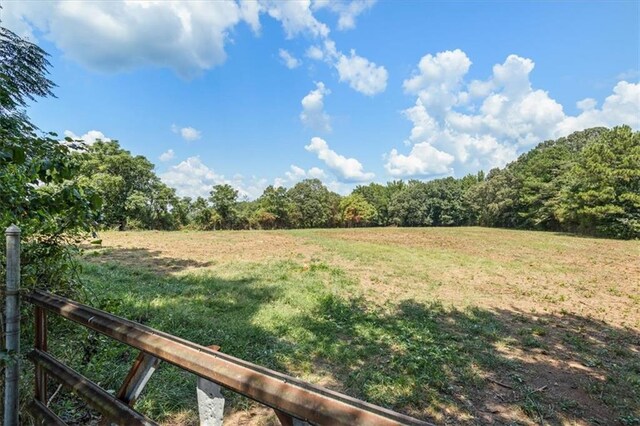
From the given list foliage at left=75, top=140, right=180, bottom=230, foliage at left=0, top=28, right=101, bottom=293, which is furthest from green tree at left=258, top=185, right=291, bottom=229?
foliage at left=0, top=28, right=101, bottom=293

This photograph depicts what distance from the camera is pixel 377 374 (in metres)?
3.41

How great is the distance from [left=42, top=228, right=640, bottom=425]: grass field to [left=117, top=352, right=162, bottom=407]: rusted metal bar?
3.84ft

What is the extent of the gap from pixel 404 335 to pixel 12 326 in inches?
159

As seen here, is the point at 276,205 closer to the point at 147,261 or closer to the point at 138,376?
the point at 147,261

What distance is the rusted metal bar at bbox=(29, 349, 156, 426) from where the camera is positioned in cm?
131

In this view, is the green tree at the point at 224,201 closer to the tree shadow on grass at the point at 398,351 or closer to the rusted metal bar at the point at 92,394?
the tree shadow on grass at the point at 398,351

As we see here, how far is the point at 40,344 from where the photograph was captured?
1854mm

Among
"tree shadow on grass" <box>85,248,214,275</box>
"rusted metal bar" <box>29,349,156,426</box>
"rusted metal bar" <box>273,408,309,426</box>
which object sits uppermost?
"rusted metal bar" <box>273,408,309,426</box>

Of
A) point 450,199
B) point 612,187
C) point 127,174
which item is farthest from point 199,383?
point 450,199

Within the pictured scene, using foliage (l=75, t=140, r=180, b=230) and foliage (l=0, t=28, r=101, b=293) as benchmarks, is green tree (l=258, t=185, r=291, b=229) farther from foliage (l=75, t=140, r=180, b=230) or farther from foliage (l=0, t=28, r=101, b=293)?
foliage (l=0, t=28, r=101, b=293)

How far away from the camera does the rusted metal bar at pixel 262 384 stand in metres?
0.75

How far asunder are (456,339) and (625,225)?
2478 centimetres

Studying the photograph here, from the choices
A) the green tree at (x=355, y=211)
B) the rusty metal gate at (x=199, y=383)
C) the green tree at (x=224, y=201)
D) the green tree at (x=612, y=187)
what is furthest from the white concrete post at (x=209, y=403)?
the green tree at (x=355, y=211)

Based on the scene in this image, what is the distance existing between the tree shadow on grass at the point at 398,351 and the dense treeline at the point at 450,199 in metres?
1.63
